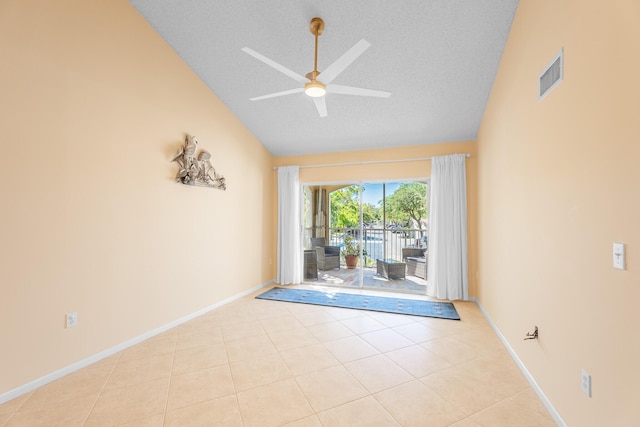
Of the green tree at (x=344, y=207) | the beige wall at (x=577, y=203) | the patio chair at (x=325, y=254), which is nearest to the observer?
the beige wall at (x=577, y=203)

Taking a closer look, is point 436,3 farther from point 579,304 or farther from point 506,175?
point 579,304

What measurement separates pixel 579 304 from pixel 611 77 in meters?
1.12

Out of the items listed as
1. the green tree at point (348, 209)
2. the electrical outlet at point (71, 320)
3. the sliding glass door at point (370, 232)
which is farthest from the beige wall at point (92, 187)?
the green tree at point (348, 209)

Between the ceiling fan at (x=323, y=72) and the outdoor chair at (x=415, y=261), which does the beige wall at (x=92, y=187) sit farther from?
the outdoor chair at (x=415, y=261)

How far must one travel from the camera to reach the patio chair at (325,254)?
6109 millimetres

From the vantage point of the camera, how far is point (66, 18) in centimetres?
223

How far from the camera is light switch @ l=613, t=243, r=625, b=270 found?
1.16 m

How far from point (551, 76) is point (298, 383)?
9.01ft

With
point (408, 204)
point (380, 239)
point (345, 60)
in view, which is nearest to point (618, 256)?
point (345, 60)

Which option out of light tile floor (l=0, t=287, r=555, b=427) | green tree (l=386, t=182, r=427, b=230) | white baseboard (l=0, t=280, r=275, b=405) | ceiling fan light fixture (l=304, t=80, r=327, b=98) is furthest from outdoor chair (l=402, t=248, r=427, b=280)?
ceiling fan light fixture (l=304, t=80, r=327, b=98)

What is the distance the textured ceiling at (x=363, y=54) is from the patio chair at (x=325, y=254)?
9.31ft


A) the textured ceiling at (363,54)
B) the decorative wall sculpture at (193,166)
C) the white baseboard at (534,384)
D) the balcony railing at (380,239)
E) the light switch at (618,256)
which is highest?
the textured ceiling at (363,54)

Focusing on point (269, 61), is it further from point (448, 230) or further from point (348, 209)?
point (348, 209)

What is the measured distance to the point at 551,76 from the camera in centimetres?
176
